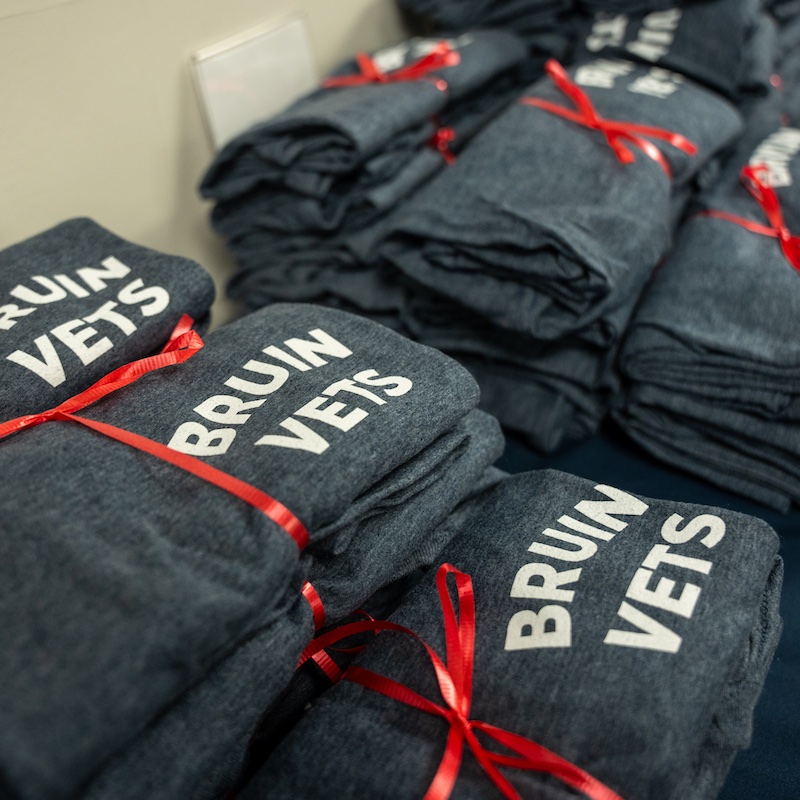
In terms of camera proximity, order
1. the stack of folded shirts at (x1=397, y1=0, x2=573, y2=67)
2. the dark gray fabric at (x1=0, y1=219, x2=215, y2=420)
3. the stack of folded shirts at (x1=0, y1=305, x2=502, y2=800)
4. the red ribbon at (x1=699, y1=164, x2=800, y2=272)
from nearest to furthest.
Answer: the stack of folded shirts at (x1=0, y1=305, x2=502, y2=800)
the dark gray fabric at (x1=0, y1=219, x2=215, y2=420)
the red ribbon at (x1=699, y1=164, x2=800, y2=272)
the stack of folded shirts at (x1=397, y1=0, x2=573, y2=67)

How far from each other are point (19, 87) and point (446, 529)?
Answer: 2.11 ft

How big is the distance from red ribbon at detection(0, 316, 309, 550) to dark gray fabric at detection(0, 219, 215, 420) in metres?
0.02

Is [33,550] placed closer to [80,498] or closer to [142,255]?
[80,498]

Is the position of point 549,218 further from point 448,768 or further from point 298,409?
point 448,768

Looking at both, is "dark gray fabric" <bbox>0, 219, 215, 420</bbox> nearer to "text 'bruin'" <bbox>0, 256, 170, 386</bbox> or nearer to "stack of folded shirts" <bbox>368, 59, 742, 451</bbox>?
"text 'bruin'" <bbox>0, 256, 170, 386</bbox>

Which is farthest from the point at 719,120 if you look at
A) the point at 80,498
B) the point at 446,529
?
the point at 80,498

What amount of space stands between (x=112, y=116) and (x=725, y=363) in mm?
752

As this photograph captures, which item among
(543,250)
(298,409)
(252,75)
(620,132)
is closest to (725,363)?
(543,250)

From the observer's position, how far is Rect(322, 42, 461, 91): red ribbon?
3.75ft

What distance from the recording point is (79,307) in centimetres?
74

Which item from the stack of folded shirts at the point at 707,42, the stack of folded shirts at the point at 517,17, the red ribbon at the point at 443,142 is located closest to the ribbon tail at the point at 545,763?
the red ribbon at the point at 443,142

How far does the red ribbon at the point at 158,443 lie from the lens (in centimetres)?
55

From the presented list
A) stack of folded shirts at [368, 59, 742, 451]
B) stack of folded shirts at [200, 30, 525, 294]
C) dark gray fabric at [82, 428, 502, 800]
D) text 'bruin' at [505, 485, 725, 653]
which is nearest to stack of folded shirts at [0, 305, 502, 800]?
dark gray fabric at [82, 428, 502, 800]

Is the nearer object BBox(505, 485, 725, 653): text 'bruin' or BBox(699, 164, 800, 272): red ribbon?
BBox(505, 485, 725, 653): text 'bruin'
